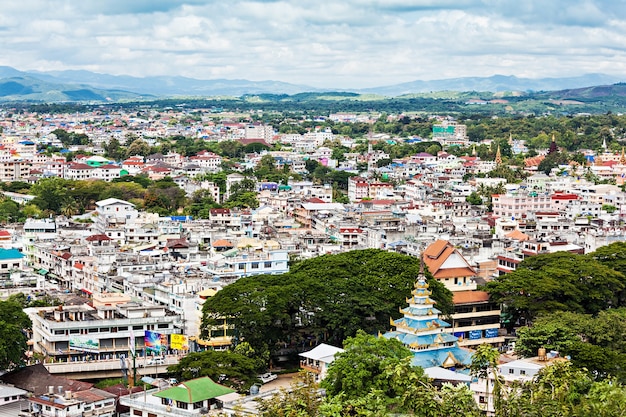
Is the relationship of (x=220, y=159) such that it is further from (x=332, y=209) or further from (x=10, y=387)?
(x=10, y=387)


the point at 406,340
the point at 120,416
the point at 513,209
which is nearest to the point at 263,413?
the point at 120,416

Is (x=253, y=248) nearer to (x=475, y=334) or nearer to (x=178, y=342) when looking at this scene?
(x=178, y=342)

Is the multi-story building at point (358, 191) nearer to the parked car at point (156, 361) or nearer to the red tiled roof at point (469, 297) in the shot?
the red tiled roof at point (469, 297)

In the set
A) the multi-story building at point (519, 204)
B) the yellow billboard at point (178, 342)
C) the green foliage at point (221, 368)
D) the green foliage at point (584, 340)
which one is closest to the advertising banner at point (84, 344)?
the yellow billboard at point (178, 342)

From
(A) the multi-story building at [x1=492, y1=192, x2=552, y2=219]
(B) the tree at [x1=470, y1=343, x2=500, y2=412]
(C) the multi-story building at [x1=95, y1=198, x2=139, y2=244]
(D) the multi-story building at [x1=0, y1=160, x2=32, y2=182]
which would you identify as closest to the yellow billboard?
(B) the tree at [x1=470, y1=343, x2=500, y2=412]

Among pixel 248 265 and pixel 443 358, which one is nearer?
pixel 443 358

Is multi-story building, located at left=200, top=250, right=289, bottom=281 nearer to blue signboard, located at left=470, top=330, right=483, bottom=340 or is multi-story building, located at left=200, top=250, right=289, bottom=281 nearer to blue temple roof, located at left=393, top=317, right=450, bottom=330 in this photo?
blue signboard, located at left=470, top=330, right=483, bottom=340

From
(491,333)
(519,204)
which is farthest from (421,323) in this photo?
(519,204)
